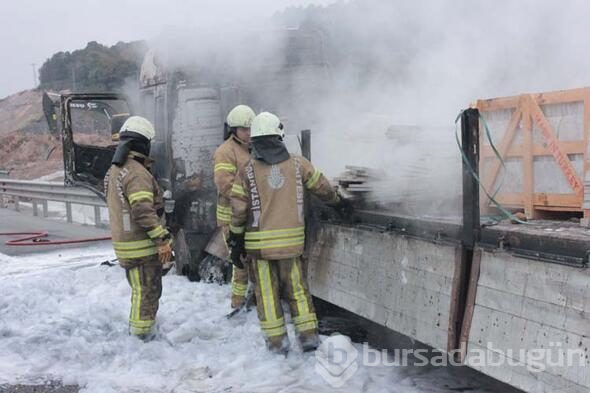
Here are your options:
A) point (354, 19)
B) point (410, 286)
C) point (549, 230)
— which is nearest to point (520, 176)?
point (549, 230)

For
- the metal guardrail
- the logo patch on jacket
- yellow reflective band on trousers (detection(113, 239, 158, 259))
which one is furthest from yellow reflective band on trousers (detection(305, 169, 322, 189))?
the metal guardrail

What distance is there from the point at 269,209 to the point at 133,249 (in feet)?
3.96

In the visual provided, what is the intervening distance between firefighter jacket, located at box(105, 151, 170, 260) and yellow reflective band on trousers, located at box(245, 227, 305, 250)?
2.55ft

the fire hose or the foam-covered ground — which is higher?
the fire hose

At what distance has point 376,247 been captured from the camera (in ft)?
13.7

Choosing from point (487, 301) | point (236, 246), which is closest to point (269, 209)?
point (236, 246)

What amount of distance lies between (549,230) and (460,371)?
140 centimetres

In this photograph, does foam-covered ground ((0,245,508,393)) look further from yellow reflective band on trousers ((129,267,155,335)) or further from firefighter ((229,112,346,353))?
firefighter ((229,112,346,353))

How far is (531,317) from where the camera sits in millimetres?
2955

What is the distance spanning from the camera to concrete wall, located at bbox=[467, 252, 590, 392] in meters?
2.72

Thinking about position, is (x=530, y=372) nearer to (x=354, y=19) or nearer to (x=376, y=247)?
(x=376, y=247)

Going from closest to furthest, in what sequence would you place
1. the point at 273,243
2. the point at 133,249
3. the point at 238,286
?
1. the point at 273,243
2. the point at 133,249
3. the point at 238,286

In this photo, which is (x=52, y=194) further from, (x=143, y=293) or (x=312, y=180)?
(x=312, y=180)

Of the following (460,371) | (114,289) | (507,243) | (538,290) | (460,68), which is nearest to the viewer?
(538,290)
